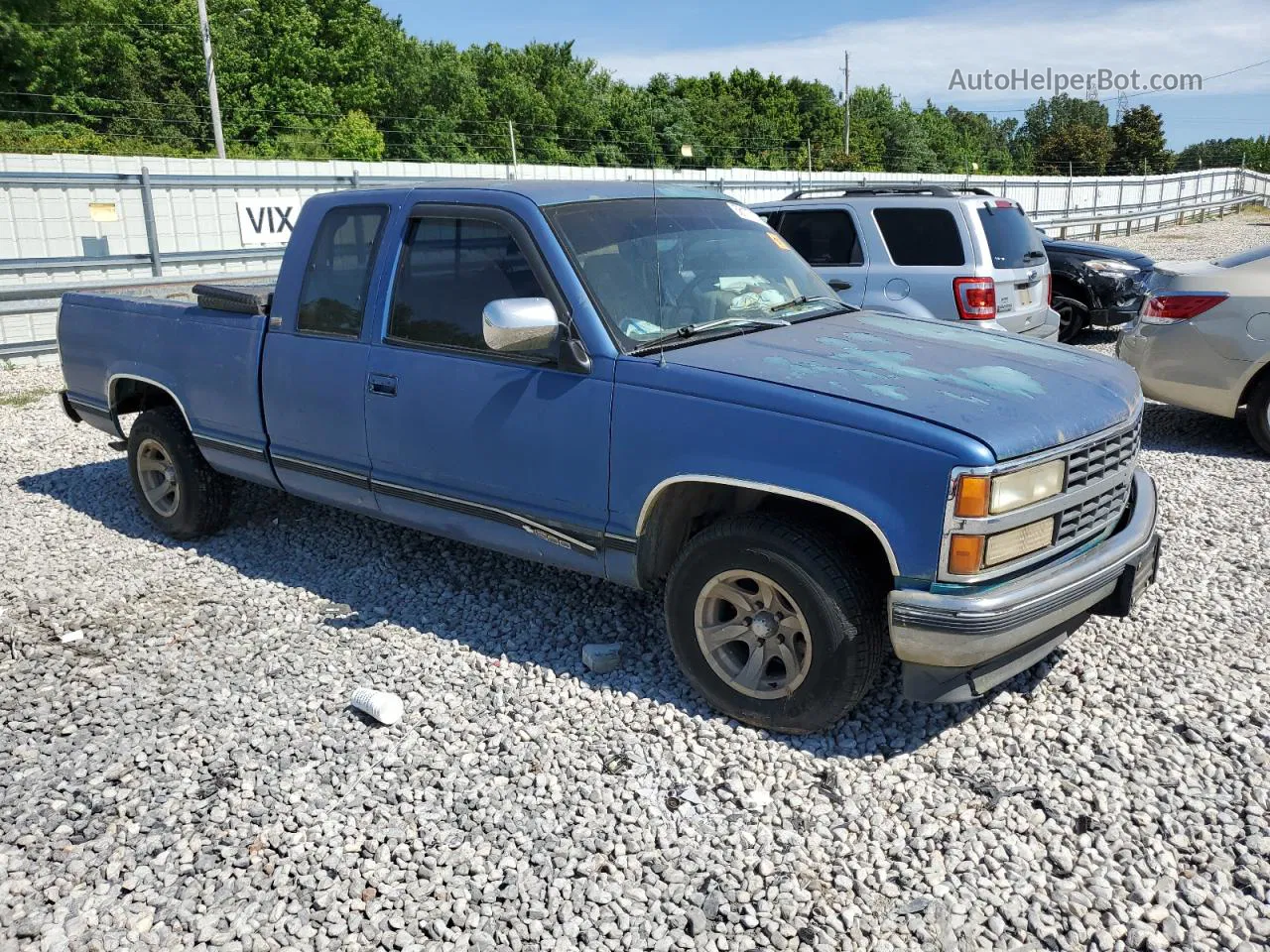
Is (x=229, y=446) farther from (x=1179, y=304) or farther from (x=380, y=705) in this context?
(x=1179, y=304)

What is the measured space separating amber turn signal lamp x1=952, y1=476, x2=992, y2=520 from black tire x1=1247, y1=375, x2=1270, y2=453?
5.25m

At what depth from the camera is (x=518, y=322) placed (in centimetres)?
373

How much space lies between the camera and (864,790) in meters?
3.42

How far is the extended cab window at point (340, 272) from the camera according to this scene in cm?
471

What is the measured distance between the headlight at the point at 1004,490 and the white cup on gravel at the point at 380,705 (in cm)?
220

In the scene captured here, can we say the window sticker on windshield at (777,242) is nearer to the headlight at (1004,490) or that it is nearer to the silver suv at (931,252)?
the headlight at (1004,490)

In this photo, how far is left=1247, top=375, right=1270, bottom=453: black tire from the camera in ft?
23.4

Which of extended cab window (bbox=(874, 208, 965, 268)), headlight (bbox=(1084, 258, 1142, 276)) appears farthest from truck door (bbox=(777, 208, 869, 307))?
headlight (bbox=(1084, 258, 1142, 276))

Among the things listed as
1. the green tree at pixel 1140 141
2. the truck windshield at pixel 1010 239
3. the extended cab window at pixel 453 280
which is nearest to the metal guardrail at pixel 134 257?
the truck windshield at pixel 1010 239

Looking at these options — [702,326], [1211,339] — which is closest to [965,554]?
[702,326]

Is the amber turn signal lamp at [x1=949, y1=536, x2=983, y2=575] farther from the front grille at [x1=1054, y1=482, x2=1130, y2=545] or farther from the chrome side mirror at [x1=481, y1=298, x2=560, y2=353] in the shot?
the chrome side mirror at [x1=481, y1=298, x2=560, y2=353]

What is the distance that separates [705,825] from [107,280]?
12.2m

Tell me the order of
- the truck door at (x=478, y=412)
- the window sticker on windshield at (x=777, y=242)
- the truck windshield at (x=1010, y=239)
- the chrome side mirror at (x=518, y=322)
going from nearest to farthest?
the chrome side mirror at (x=518, y=322) < the truck door at (x=478, y=412) < the window sticker on windshield at (x=777, y=242) < the truck windshield at (x=1010, y=239)

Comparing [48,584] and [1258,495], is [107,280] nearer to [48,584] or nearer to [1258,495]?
[48,584]
